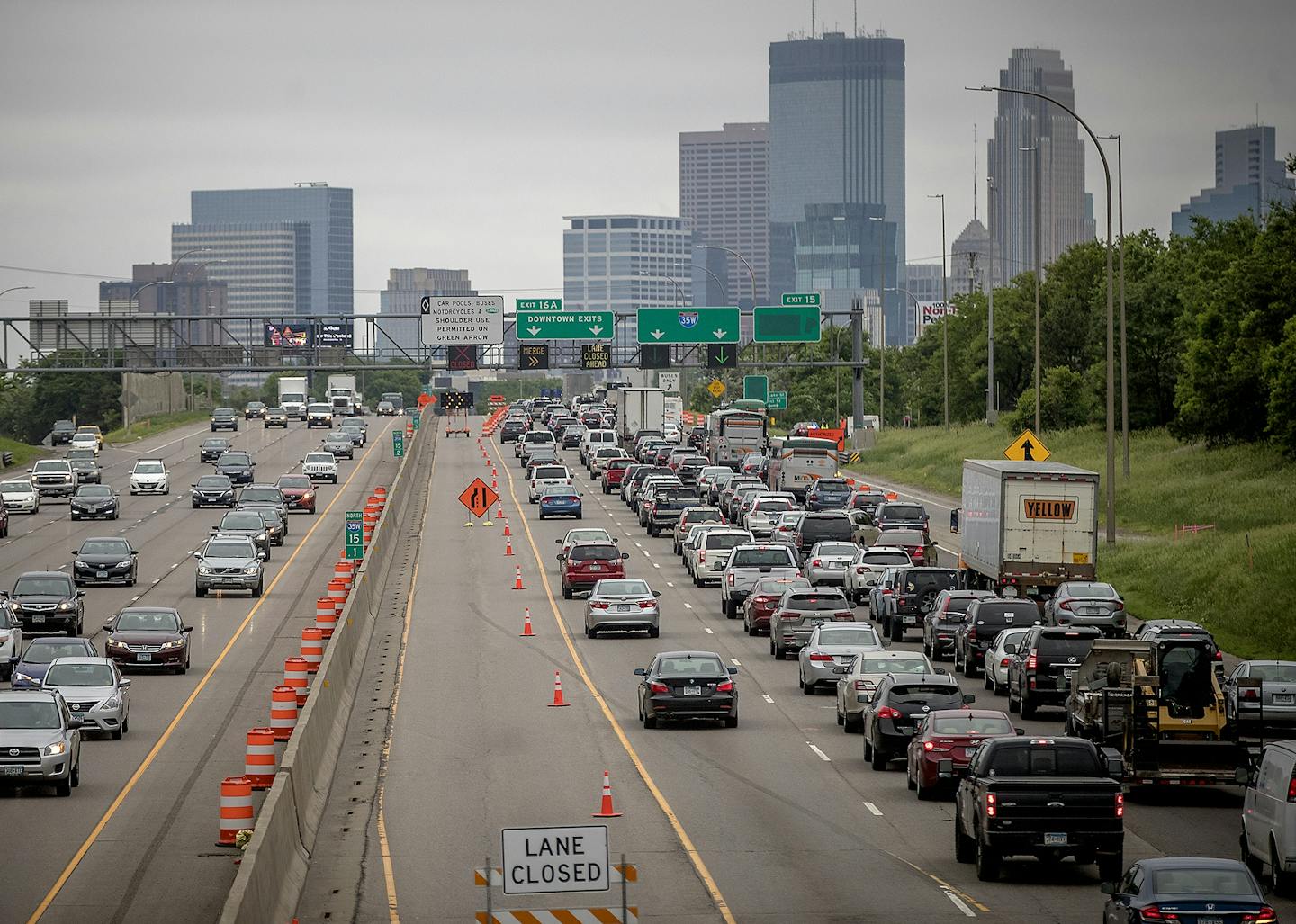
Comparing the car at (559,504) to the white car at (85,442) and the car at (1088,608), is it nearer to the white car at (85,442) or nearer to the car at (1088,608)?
the car at (1088,608)

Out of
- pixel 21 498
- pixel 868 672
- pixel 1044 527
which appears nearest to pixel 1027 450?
pixel 1044 527

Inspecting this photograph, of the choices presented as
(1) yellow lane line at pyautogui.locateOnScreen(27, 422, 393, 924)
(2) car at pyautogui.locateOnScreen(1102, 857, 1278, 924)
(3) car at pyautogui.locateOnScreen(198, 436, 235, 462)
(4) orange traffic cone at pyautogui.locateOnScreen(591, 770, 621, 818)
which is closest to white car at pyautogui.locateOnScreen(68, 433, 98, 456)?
(3) car at pyautogui.locateOnScreen(198, 436, 235, 462)

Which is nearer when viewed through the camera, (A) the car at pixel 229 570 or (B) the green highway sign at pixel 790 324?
(A) the car at pixel 229 570

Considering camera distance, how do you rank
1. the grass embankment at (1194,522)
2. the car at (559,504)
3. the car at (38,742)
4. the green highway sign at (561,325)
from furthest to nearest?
the green highway sign at (561,325) < the car at (559,504) < the grass embankment at (1194,522) < the car at (38,742)

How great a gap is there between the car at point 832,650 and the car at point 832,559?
49.5 feet

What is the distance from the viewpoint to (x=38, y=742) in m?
25.6

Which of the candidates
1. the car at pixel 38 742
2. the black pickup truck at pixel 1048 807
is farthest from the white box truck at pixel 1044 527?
the black pickup truck at pixel 1048 807

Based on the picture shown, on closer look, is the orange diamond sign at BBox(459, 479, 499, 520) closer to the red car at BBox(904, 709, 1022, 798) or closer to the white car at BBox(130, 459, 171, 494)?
the white car at BBox(130, 459, 171, 494)

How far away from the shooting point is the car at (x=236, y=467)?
85938 mm

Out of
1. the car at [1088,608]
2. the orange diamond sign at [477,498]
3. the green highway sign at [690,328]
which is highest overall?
the green highway sign at [690,328]

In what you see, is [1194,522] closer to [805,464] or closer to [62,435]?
[805,464]

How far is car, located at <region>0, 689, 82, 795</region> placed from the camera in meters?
25.4

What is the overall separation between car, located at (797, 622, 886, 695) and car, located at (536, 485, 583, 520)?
38067 mm

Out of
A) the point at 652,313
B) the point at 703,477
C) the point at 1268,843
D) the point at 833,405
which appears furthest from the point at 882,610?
the point at 833,405
